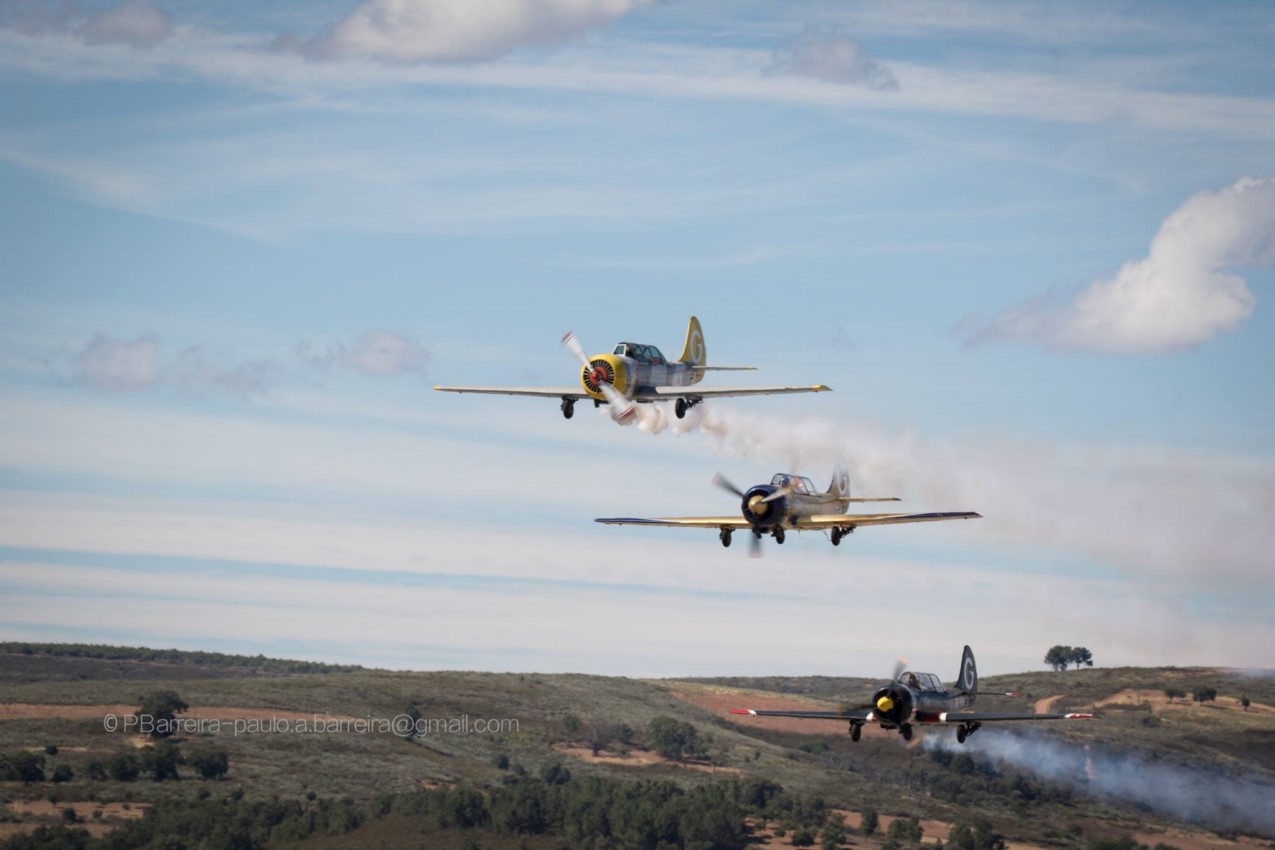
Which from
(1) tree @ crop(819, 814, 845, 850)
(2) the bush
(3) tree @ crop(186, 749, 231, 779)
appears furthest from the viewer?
(3) tree @ crop(186, 749, 231, 779)

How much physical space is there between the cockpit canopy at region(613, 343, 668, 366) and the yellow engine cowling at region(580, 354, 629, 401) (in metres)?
1.53

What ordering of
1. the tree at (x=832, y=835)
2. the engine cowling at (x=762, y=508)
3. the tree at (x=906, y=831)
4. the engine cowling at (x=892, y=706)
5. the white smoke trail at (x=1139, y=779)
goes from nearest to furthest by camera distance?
the engine cowling at (x=892, y=706), the engine cowling at (x=762, y=508), the tree at (x=832, y=835), the tree at (x=906, y=831), the white smoke trail at (x=1139, y=779)

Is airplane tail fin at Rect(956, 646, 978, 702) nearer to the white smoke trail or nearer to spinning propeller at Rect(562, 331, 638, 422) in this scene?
spinning propeller at Rect(562, 331, 638, 422)

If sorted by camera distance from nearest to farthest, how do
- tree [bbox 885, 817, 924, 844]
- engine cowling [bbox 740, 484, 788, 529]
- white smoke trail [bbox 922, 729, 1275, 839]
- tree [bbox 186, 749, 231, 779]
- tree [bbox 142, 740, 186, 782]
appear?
engine cowling [bbox 740, 484, 788, 529] < tree [bbox 885, 817, 924, 844] < tree [bbox 142, 740, 186, 782] < tree [bbox 186, 749, 231, 779] < white smoke trail [bbox 922, 729, 1275, 839]

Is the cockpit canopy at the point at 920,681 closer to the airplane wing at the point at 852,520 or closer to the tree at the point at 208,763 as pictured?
the airplane wing at the point at 852,520

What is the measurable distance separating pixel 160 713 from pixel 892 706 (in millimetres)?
129270

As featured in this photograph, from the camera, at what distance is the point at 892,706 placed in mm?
79938

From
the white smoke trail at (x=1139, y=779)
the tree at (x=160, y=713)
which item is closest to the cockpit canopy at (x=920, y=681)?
the white smoke trail at (x=1139, y=779)

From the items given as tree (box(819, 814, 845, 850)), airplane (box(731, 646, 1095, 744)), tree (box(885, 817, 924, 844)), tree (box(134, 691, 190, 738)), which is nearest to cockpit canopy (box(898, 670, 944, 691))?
airplane (box(731, 646, 1095, 744))

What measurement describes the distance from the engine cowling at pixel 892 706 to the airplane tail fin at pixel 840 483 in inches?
534

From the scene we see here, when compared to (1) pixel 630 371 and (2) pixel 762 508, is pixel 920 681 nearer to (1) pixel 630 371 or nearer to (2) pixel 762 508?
(2) pixel 762 508

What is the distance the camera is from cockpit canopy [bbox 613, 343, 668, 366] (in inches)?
3745

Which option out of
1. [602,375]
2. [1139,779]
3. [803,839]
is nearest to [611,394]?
[602,375]

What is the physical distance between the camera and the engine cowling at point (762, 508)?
83438 mm
